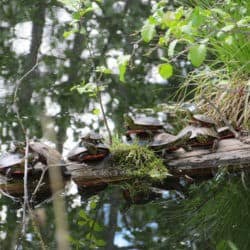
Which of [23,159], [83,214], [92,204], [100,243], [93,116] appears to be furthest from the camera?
[93,116]

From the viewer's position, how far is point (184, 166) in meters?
2.22

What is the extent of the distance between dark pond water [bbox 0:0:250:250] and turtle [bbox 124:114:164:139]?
0.29m

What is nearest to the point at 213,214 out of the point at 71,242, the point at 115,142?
the point at 71,242

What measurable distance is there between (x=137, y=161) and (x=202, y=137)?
30 cm

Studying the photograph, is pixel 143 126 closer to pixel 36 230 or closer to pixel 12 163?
pixel 12 163

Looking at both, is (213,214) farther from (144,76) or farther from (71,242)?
(144,76)

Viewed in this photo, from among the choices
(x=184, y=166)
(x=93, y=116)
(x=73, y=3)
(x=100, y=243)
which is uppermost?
(x=73, y=3)

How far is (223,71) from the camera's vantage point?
9.07 feet

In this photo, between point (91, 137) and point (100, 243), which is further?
point (91, 137)

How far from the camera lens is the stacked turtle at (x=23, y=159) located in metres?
2.06

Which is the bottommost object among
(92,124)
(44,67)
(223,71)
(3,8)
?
(92,124)

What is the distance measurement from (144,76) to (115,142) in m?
1.39

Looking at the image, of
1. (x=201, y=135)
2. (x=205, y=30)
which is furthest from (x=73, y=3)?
(x=201, y=135)

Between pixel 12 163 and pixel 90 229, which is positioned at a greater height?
pixel 12 163
